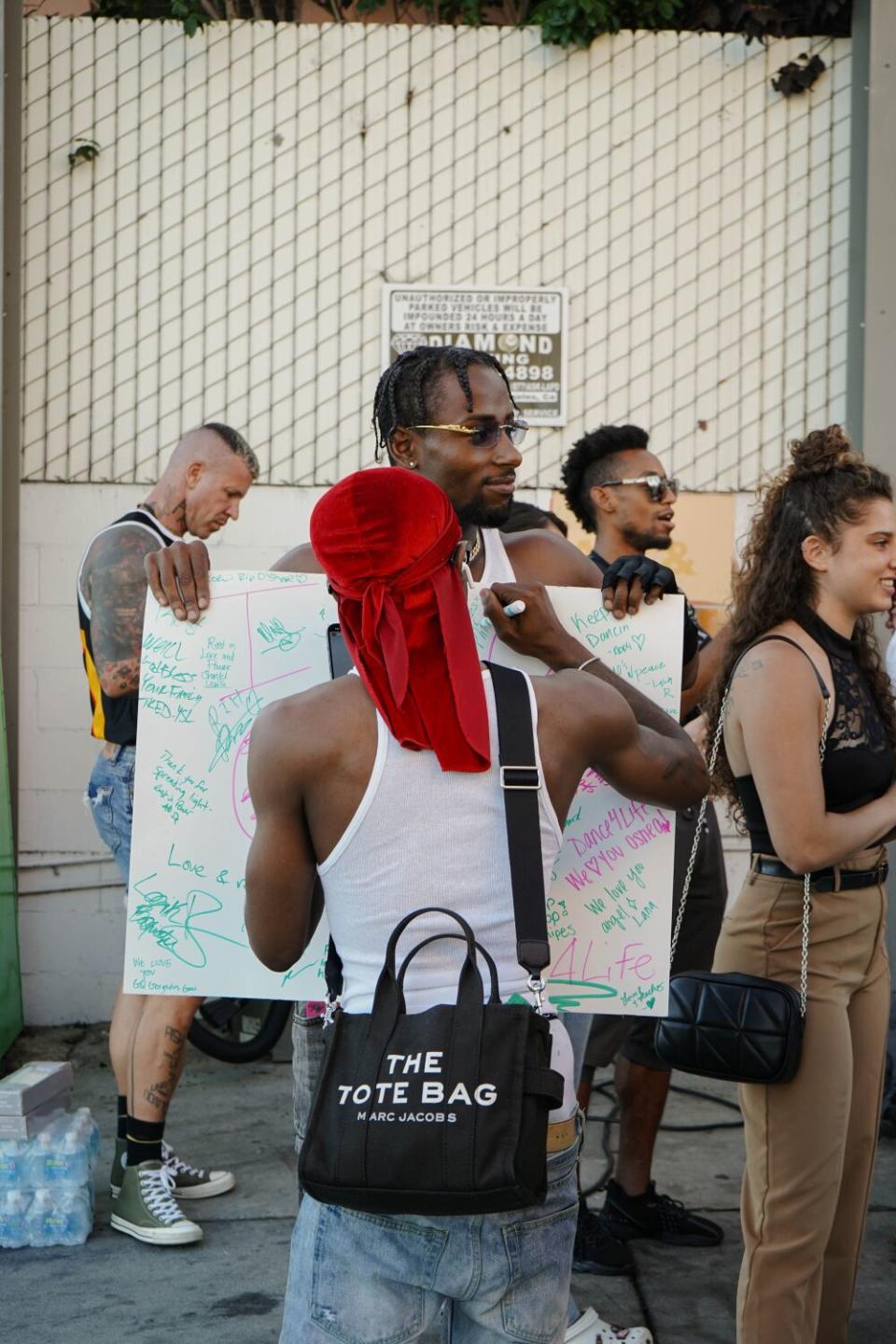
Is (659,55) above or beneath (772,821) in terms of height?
above

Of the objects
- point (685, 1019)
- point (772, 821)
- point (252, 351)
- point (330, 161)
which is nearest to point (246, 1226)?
point (685, 1019)

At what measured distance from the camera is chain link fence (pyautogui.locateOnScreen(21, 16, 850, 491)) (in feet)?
21.9

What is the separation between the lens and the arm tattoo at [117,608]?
173 inches

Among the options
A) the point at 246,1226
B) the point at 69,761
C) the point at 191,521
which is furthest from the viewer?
Answer: the point at 69,761

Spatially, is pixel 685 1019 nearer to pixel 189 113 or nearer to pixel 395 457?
pixel 395 457

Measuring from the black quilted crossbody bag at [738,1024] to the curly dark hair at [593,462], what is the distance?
2014mm

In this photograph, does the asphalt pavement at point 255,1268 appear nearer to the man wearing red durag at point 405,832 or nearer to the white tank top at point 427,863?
the man wearing red durag at point 405,832

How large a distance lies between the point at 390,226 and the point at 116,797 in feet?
10.7

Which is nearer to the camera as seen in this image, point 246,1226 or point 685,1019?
point 685,1019

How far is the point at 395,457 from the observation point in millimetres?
3148

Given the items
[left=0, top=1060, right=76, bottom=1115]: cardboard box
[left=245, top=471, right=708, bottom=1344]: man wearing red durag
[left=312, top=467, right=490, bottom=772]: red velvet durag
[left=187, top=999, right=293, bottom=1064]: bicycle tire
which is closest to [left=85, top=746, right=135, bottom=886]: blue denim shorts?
[left=0, top=1060, right=76, bottom=1115]: cardboard box

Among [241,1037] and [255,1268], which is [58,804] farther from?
[255,1268]

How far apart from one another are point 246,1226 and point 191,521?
7.34 ft

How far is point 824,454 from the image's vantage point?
342 cm
